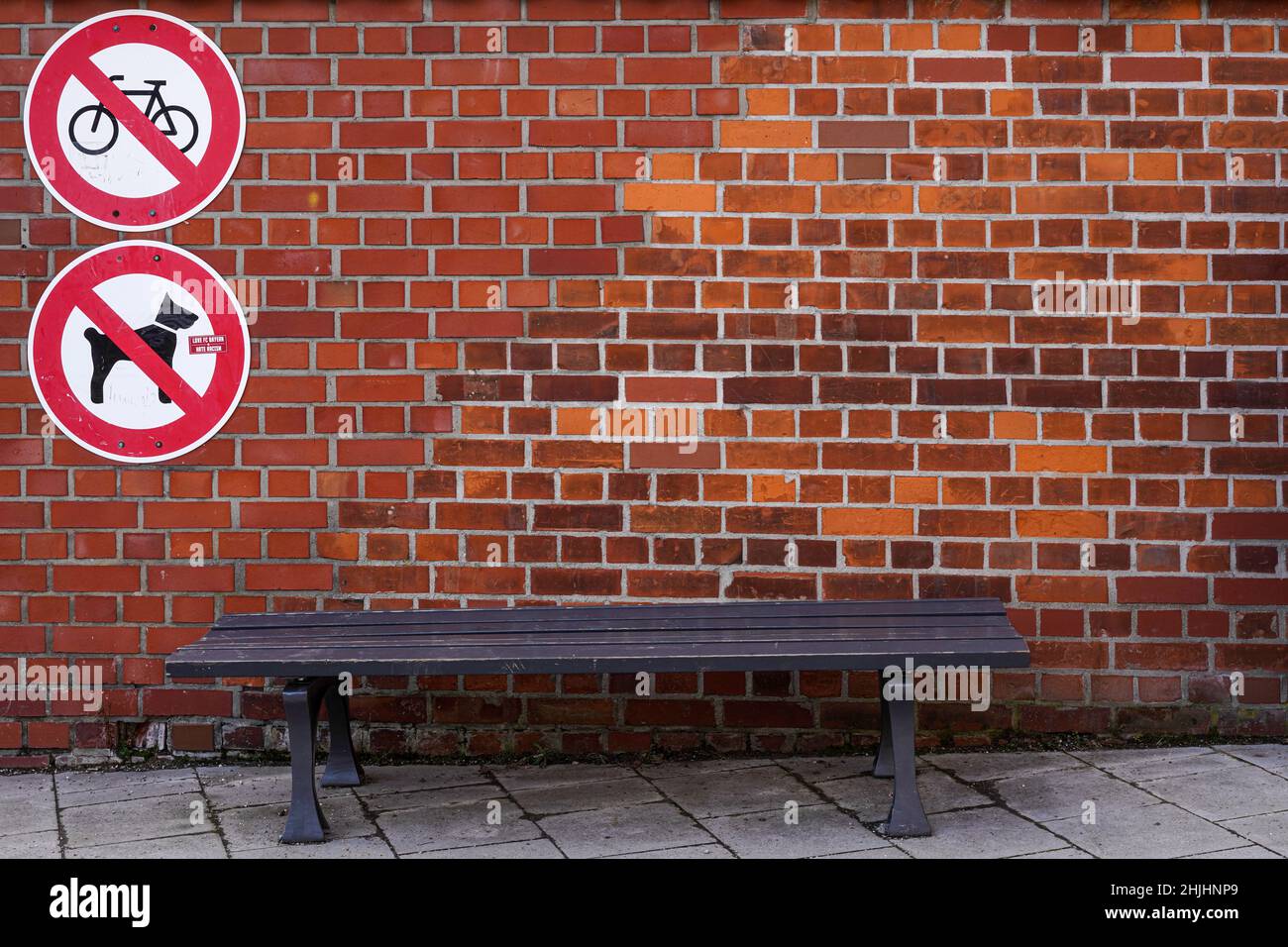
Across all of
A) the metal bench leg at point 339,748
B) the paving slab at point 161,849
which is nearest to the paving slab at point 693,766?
the metal bench leg at point 339,748

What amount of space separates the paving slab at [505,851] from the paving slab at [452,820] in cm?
4

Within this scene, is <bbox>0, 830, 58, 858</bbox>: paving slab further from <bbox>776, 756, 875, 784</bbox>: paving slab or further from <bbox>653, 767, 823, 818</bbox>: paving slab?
<bbox>776, 756, 875, 784</bbox>: paving slab

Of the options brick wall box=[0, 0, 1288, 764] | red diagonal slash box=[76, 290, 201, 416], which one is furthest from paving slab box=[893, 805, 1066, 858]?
red diagonal slash box=[76, 290, 201, 416]

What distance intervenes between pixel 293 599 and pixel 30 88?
1.97 m

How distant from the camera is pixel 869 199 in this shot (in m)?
4.57

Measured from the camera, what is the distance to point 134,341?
182 inches

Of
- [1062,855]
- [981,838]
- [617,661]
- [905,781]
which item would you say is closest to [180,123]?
[617,661]

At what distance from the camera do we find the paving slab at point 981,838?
3725 millimetres

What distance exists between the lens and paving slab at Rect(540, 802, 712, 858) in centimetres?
380

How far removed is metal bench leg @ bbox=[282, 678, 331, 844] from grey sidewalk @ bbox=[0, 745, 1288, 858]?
56 mm

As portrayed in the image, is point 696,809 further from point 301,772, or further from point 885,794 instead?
point 301,772

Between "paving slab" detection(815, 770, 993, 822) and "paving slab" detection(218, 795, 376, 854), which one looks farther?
"paving slab" detection(815, 770, 993, 822)

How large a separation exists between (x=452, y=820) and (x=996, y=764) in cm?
182

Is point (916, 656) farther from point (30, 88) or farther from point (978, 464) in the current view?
point (30, 88)
